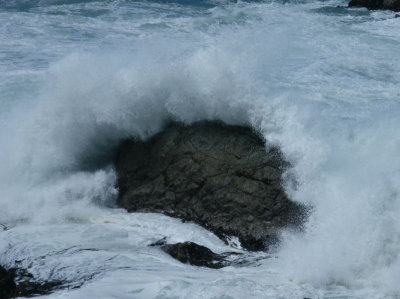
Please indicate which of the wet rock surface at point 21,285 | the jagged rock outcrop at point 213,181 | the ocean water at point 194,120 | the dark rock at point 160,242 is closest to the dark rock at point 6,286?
the wet rock surface at point 21,285

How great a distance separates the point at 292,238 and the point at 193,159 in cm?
162

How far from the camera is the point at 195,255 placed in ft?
17.1

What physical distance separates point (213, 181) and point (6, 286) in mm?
2546

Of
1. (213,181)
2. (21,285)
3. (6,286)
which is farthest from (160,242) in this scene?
(6,286)

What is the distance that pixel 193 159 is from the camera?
6.43 m

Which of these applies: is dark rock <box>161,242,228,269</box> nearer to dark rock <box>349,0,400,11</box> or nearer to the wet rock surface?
the wet rock surface

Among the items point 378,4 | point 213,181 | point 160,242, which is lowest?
point 160,242

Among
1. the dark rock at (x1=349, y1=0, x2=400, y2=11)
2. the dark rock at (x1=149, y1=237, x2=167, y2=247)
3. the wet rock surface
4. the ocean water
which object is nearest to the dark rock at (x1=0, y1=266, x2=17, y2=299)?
the wet rock surface

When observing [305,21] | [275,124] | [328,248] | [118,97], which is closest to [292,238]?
[328,248]

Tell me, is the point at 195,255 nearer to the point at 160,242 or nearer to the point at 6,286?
the point at 160,242

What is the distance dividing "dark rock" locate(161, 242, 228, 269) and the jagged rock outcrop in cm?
45

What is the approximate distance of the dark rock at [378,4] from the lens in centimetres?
1848

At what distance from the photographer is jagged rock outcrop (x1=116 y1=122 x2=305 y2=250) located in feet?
18.8

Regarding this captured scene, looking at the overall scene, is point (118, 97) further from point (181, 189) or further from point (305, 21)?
point (305, 21)
